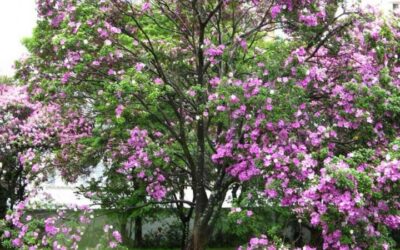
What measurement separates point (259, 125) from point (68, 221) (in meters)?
3.92

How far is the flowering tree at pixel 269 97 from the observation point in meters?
6.02

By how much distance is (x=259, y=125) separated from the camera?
6.87m

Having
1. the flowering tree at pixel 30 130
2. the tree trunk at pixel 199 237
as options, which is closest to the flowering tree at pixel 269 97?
the tree trunk at pixel 199 237

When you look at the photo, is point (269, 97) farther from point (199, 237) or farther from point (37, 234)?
point (37, 234)

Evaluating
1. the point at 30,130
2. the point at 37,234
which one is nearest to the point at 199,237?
the point at 37,234

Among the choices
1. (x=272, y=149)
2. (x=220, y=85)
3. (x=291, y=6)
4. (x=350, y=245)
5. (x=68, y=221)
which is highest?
(x=291, y=6)

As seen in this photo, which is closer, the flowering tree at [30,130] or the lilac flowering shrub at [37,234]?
the lilac flowering shrub at [37,234]

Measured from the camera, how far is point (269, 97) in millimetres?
6715

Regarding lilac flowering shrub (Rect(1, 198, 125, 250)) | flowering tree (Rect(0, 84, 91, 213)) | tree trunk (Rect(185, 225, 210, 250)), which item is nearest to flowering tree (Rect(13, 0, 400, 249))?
tree trunk (Rect(185, 225, 210, 250))

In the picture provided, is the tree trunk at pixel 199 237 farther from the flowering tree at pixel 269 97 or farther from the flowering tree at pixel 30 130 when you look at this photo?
the flowering tree at pixel 30 130

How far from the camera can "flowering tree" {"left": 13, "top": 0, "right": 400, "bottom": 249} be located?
6023 mm

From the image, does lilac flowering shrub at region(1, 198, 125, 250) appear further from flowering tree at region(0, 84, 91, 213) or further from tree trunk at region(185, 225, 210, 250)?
flowering tree at region(0, 84, 91, 213)

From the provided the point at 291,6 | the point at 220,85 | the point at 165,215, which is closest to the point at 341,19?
the point at 291,6

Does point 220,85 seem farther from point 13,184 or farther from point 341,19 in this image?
point 13,184
